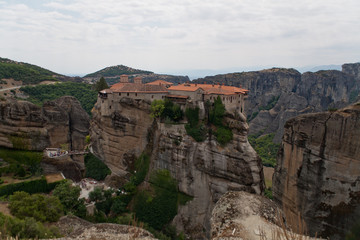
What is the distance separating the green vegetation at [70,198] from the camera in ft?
88.1

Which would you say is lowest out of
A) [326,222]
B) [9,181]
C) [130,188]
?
[130,188]

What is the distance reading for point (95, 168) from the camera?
1473 inches

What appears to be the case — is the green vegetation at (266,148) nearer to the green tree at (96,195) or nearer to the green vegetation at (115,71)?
the green tree at (96,195)

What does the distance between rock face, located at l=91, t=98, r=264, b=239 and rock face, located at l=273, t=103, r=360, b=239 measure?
9.41 meters

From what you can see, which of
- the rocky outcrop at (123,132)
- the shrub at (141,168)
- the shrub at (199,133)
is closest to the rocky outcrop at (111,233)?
the shrub at (199,133)

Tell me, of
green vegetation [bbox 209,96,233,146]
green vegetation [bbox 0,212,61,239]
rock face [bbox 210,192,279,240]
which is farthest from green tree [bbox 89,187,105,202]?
rock face [bbox 210,192,279,240]

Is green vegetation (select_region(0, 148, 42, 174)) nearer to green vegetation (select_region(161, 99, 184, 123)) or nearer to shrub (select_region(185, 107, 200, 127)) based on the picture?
green vegetation (select_region(161, 99, 184, 123))

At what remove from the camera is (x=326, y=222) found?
54.2ft

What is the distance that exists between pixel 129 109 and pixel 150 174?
30.0 feet

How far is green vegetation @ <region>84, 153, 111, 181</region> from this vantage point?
3681 centimetres

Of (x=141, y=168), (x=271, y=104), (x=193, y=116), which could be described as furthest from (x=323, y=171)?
(x=271, y=104)

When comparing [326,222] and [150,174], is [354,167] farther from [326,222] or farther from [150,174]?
[150,174]

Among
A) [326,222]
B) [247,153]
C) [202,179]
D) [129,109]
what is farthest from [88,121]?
[326,222]

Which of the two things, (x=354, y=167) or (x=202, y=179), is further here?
(x=202, y=179)
